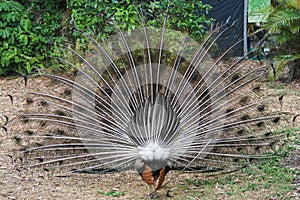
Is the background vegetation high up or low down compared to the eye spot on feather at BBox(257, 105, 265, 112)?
up

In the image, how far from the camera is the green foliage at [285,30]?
30.5ft

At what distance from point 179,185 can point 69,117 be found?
138cm

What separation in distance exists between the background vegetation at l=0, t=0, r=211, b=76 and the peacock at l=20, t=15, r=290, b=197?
11.5 ft

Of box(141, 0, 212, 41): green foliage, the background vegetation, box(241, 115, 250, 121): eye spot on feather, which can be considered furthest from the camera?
the background vegetation

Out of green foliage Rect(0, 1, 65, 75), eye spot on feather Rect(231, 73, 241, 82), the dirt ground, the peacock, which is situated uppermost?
green foliage Rect(0, 1, 65, 75)

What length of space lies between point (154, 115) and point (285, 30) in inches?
242

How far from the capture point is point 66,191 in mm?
5074

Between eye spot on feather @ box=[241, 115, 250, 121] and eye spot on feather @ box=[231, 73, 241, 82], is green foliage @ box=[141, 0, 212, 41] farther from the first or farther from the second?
eye spot on feather @ box=[241, 115, 250, 121]

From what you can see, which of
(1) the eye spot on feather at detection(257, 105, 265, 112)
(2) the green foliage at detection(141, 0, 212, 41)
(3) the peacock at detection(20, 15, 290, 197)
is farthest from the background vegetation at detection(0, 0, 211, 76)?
(1) the eye spot on feather at detection(257, 105, 265, 112)

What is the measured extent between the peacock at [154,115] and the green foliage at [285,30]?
429 cm

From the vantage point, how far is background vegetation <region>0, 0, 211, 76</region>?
9266mm

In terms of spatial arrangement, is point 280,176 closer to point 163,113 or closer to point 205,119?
point 205,119

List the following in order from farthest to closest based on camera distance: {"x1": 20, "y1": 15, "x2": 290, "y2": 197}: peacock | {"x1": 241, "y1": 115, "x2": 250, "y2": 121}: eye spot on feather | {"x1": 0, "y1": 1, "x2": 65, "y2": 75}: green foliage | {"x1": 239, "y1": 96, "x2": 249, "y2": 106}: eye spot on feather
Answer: {"x1": 0, "y1": 1, "x2": 65, "y2": 75}: green foliage < {"x1": 239, "y1": 96, "x2": 249, "y2": 106}: eye spot on feather < {"x1": 241, "y1": 115, "x2": 250, "y2": 121}: eye spot on feather < {"x1": 20, "y1": 15, "x2": 290, "y2": 197}: peacock

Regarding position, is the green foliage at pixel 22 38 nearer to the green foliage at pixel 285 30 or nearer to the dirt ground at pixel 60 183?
the green foliage at pixel 285 30
